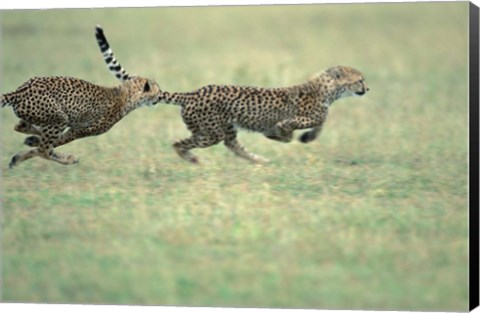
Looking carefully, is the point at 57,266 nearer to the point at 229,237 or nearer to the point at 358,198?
the point at 229,237

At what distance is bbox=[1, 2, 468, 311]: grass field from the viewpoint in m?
6.80

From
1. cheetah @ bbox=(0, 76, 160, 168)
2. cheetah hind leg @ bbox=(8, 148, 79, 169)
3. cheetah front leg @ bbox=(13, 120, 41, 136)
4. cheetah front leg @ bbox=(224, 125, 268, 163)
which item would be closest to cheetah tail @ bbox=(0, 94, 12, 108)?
cheetah @ bbox=(0, 76, 160, 168)

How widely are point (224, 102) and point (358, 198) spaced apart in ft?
4.27

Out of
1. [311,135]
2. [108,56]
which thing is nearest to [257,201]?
[311,135]

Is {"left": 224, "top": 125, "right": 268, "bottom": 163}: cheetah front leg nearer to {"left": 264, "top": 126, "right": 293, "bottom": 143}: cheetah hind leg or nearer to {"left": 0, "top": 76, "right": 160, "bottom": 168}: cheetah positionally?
{"left": 264, "top": 126, "right": 293, "bottom": 143}: cheetah hind leg

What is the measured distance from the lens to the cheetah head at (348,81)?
29.8ft

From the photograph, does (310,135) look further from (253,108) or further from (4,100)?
(4,100)

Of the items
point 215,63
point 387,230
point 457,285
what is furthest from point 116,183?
point 215,63

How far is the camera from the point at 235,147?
9.06 meters

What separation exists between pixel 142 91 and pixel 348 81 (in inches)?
60.4

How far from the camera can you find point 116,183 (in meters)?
8.52

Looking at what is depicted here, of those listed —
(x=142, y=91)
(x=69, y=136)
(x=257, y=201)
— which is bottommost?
(x=257, y=201)

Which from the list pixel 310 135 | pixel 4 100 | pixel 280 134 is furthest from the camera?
pixel 310 135

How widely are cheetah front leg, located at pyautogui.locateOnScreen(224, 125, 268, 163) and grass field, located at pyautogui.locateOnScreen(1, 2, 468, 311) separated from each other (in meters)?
0.09
